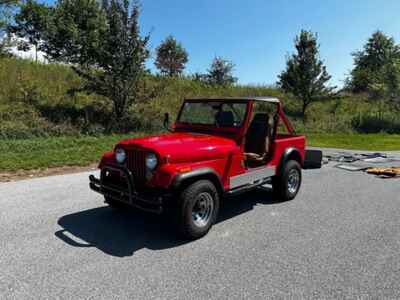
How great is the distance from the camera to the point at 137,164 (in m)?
3.97

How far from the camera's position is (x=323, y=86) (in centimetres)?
1922

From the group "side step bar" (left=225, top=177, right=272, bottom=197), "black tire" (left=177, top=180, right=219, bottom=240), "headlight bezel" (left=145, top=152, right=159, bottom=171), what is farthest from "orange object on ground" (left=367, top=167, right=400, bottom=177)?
"headlight bezel" (left=145, top=152, right=159, bottom=171)

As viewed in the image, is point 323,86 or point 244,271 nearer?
point 244,271

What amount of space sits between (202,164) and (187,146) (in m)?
0.31

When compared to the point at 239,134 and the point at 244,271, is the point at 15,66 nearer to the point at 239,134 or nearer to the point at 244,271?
the point at 239,134

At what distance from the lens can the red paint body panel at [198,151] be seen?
3.69 m

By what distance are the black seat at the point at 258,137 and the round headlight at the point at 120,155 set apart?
218 centimetres

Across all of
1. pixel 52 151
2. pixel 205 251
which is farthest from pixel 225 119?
pixel 52 151

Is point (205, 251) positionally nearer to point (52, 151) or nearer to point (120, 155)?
point (120, 155)

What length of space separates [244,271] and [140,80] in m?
11.4

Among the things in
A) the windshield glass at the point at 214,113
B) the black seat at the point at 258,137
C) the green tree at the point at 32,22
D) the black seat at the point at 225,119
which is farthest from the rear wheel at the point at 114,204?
the green tree at the point at 32,22

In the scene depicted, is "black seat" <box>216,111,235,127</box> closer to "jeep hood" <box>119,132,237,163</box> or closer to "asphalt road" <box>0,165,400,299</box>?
"jeep hood" <box>119,132,237,163</box>

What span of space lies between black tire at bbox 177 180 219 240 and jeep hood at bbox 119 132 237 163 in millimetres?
357

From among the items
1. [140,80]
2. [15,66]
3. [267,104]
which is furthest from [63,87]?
[267,104]
